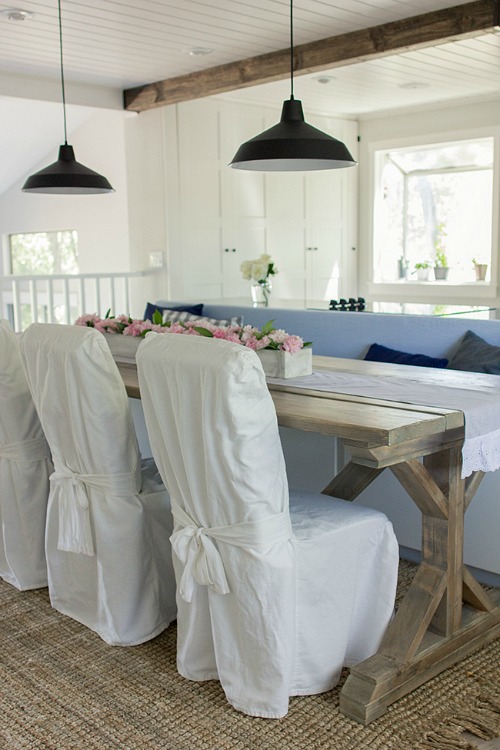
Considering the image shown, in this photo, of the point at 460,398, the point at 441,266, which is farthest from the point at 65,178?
the point at 441,266

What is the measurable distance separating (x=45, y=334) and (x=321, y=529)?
107cm

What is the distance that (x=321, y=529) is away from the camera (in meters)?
2.17

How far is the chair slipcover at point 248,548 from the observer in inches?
77.9

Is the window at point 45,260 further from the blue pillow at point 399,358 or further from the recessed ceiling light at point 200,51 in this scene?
the blue pillow at point 399,358

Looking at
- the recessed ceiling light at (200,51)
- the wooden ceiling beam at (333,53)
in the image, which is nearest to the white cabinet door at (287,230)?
the wooden ceiling beam at (333,53)

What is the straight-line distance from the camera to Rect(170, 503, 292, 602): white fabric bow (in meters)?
2.01

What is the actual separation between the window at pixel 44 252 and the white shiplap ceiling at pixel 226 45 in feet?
7.53

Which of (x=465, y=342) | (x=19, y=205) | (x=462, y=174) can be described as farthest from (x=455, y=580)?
(x=19, y=205)

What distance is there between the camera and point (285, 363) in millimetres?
2756

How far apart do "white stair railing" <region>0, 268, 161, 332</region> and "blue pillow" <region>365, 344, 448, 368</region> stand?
7.71ft

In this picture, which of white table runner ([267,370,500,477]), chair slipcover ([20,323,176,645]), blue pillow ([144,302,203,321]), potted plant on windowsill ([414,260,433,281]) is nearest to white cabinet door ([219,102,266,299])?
blue pillow ([144,302,203,321])

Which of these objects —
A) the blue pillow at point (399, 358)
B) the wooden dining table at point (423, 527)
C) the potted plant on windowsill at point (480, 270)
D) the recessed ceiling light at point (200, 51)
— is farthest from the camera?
the potted plant on windowsill at point (480, 270)

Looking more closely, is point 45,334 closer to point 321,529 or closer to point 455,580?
point 321,529

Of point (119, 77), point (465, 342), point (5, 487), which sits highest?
point (119, 77)
